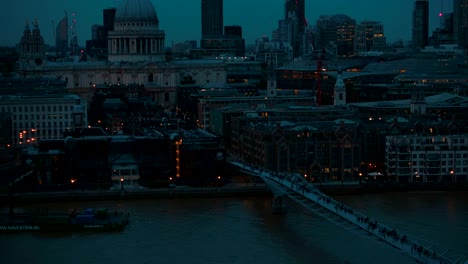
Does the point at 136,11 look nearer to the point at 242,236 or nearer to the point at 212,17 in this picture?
the point at 242,236

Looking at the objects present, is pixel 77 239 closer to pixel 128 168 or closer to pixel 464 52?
pixel 128 168

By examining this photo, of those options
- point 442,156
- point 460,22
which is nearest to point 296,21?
point 460,22

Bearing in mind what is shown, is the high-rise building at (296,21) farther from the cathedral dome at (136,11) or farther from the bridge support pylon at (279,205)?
the bridge support pylon at (279,205)

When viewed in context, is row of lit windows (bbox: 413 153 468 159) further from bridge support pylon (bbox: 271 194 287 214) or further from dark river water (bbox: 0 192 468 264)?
bridge support pylon (bbox: 271 194 287 214)

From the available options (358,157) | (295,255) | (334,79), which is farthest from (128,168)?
(334,79)

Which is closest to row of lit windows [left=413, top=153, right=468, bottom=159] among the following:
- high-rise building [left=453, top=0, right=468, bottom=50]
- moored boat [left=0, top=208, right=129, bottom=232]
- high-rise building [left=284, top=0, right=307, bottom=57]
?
moored boat [left=0, top=208, right=129, bottom=232]

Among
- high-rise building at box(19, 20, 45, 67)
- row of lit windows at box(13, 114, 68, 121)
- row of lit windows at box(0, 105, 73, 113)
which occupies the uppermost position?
high-rise building at box(19, 20, 45, 67)
